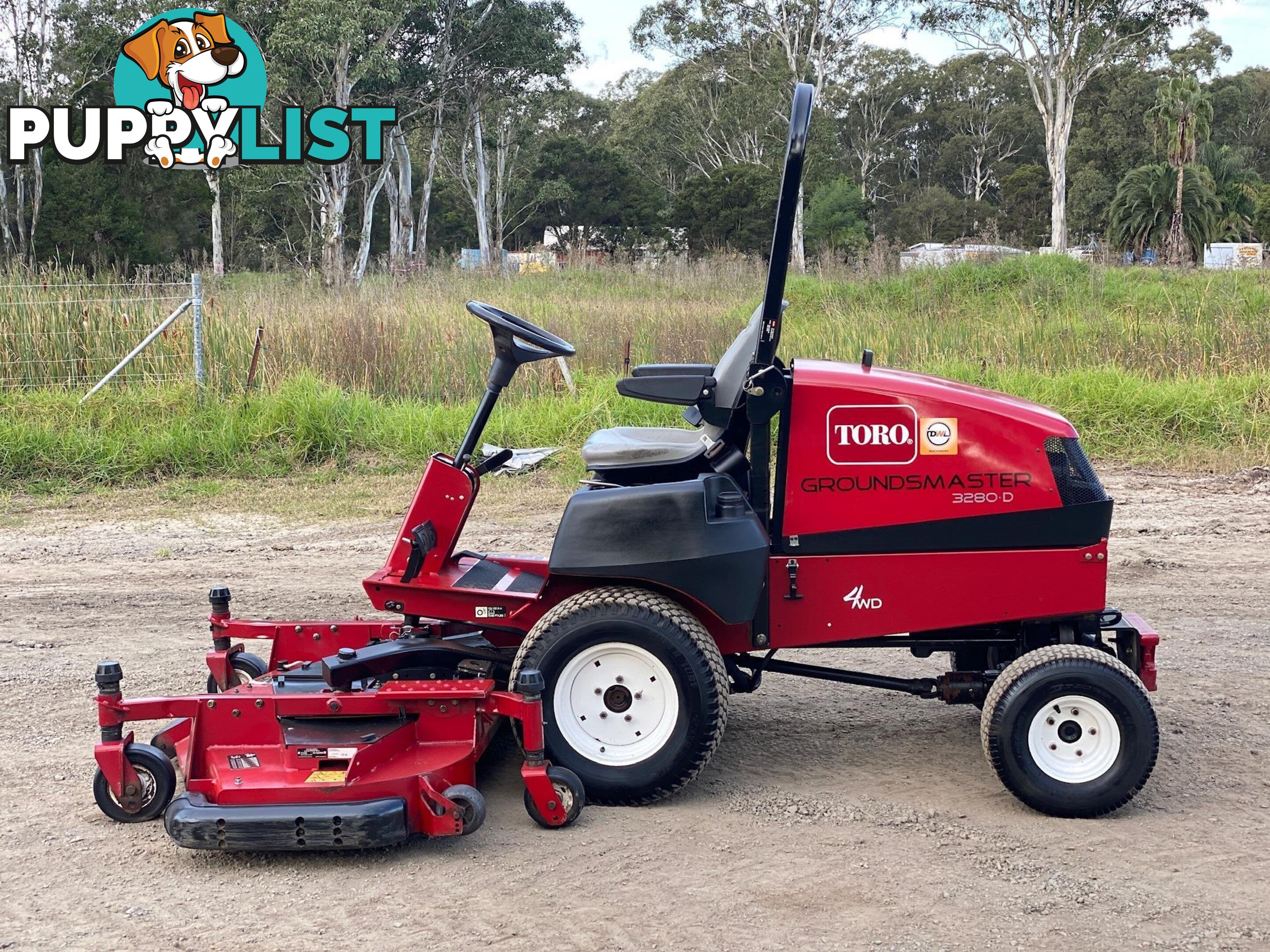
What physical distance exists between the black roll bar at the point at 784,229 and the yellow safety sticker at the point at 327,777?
1.83m

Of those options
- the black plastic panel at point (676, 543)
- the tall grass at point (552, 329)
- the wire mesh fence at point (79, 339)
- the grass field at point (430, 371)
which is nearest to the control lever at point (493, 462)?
the black plastic panel at point (676, 543)

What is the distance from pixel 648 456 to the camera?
4387 millimetres

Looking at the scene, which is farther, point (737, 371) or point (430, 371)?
point (430, 371)

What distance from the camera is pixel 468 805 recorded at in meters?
3.77

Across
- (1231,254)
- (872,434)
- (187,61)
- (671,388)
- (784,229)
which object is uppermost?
(187,61)

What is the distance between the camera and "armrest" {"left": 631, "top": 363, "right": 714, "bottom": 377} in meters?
4.55

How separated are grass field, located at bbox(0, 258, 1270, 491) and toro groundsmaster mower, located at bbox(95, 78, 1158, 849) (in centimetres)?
634

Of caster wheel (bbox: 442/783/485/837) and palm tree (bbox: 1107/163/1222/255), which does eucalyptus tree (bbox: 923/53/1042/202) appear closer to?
palm tree (bbox: 1107/163/1222/255)

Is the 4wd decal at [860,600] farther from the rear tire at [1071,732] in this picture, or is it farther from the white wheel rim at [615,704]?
the white wheel rim at [615,704]

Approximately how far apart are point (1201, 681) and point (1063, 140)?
31.5 m

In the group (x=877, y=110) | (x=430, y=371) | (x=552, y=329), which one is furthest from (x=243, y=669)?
(x=877, y=110)

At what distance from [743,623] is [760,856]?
2.47 ft

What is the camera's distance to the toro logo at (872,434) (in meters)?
4.09

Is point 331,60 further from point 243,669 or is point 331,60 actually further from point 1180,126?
point 243,669
